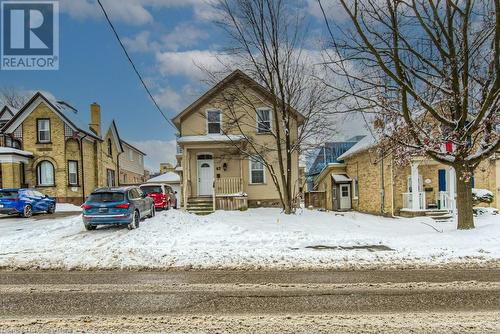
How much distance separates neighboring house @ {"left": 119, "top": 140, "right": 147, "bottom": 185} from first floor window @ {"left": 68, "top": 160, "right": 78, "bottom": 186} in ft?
36.0

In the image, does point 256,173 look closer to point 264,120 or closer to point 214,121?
point 264,120

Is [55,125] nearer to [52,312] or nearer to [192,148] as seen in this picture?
[192,148]

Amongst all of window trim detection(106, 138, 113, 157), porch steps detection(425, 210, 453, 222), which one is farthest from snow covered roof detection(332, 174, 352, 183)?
window trim detection(106, 138, 113, 157)

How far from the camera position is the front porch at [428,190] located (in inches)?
762

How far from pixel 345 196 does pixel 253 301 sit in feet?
80.9

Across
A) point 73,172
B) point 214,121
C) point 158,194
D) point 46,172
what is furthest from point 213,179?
point 46,172

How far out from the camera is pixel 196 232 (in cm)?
1218

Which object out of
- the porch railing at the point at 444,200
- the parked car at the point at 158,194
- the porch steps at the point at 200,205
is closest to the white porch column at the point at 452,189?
the porch railing at the point at 444,200

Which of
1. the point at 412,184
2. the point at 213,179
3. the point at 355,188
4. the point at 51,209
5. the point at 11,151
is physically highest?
the point at 11,151

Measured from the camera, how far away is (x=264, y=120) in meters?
20.7

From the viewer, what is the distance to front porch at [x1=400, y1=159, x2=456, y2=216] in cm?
1934

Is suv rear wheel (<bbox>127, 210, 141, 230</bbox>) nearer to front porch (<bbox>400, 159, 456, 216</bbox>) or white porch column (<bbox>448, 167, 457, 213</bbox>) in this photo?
front porch (<bbox>400, 159, 456, 216</bbox>)

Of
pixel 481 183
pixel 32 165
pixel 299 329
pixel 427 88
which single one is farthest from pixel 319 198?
pixel 299 329

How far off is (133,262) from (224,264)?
2124mm
